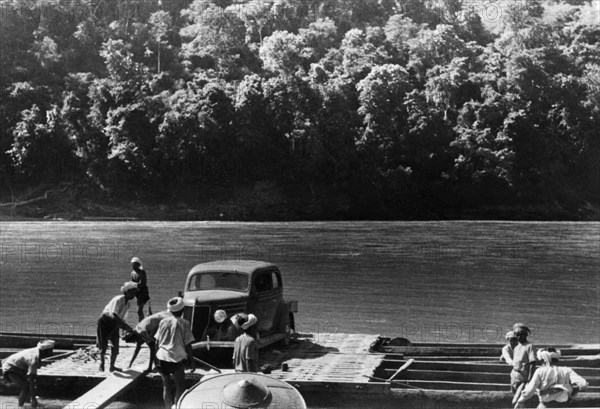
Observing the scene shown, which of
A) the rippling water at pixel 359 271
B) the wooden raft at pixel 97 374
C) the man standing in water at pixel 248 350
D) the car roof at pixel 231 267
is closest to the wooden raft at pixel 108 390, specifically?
the wooden raft at pixel 97 374

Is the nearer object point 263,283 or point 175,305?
point 175,305

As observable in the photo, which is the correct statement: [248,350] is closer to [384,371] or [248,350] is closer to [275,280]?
[384,371]

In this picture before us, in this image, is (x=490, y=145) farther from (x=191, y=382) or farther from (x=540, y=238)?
(x=191, y=382)

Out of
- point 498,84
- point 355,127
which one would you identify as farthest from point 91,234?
point 498,84

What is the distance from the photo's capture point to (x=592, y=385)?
1091cm

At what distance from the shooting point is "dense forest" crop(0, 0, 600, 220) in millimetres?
55531

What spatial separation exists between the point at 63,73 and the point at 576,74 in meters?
44.0

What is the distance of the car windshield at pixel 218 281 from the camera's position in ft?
40.9

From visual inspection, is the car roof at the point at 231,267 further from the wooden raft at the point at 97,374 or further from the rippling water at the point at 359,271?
the rippling water at the point at 359,271

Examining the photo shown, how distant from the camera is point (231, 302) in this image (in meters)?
12.1

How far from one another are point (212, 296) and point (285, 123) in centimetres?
4780

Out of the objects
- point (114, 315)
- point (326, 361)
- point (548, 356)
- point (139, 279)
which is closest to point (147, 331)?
point (114, 315)

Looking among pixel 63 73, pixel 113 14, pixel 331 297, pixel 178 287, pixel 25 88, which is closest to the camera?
pixel 331 297

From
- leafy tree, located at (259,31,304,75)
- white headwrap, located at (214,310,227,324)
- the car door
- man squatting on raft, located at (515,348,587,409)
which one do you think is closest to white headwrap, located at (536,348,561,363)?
man squatting on raft, located at (515,348,587,409)
